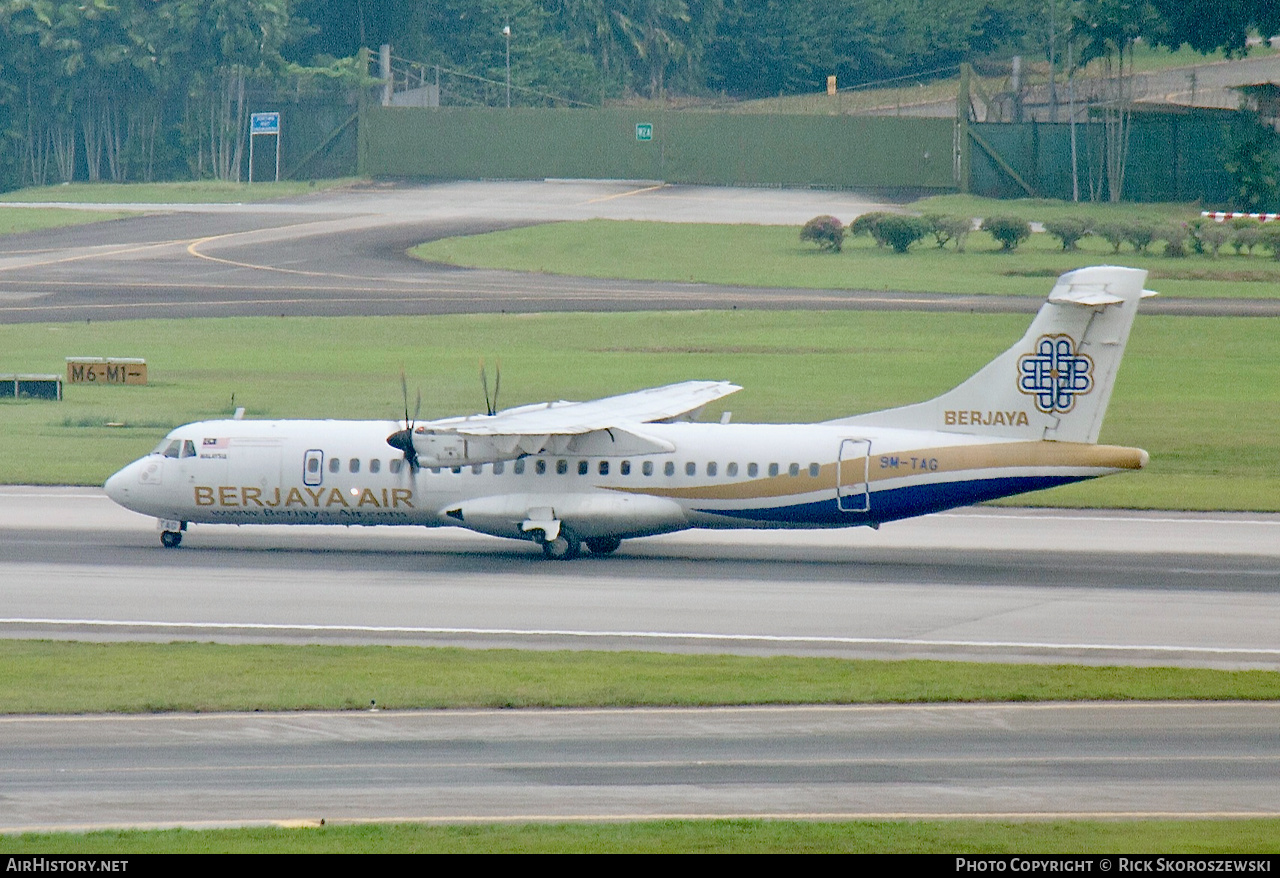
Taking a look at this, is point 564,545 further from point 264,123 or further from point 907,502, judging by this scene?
point 264,123

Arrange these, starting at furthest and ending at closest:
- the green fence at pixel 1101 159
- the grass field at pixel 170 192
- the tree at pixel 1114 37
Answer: the grass field at pixel 170 192 < the green fence at pixel 1101 159 < the tree at pixel 1114 37

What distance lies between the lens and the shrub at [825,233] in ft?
281

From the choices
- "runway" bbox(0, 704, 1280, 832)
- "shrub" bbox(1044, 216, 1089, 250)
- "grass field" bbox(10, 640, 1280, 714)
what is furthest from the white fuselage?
"shrub" bbox(1044, 216, 1089, 250)

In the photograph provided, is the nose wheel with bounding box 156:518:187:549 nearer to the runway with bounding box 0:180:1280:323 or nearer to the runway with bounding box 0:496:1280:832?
the runway with bounding box 0:496:1280:832

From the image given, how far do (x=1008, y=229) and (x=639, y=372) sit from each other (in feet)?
101

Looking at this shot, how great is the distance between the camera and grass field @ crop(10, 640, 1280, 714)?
2434 cm

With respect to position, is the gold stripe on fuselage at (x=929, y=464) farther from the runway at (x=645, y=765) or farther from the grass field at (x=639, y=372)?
the runway at (x=645, y=765)

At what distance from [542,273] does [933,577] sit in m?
50.6

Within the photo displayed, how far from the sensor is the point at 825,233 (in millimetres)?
85625

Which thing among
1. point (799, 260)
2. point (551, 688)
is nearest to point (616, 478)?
point (551, 688)

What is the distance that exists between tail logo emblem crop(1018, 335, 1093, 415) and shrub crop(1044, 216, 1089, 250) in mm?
50246

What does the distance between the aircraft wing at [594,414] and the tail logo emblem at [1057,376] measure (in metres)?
7.93

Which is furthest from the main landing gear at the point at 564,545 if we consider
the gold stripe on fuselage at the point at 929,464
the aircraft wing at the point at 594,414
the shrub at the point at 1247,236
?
the shrub at the point at 1247,236

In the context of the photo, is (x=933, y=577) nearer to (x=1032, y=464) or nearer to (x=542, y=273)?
(x=1032, y=464)
